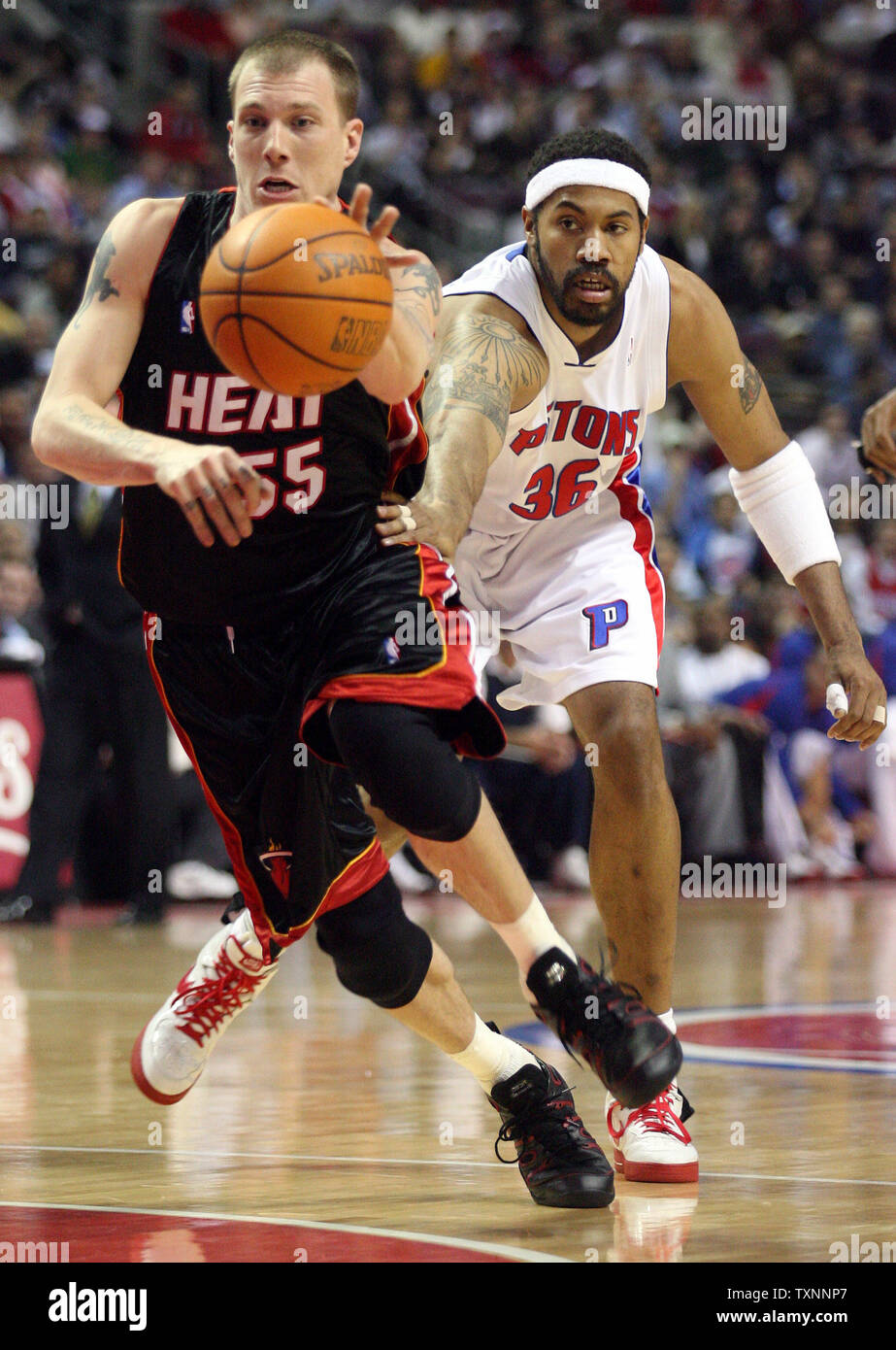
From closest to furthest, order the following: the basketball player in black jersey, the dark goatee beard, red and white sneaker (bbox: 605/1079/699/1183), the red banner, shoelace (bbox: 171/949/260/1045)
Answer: the basketball player in black jersey → red and white sneaker (bbox: 605/1079/699/1183) → shoelace (bbox: 171/949/260/1045) → the dark goatee beard → the red banner

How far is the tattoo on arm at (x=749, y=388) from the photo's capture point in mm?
4635

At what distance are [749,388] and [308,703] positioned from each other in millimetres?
1654

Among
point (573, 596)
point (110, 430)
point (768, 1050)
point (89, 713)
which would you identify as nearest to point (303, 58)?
point (110, 430)

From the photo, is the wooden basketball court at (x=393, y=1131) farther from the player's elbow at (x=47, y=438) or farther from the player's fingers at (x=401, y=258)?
the player's fingers at (x=401, y=258)

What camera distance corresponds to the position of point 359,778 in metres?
3.38

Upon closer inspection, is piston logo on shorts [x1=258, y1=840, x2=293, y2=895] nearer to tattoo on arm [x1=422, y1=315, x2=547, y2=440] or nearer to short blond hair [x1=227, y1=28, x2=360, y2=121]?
tattoo on arm [x1=422, y1=315, x2=547, y2=440]

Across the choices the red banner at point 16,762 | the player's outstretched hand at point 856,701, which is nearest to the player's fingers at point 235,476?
the player's outstretched hand at point 856,701

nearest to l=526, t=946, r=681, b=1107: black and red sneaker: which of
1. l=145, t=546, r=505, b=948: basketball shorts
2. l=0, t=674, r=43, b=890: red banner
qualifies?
l=145, t=546, r=505, b=948: basketball shorts

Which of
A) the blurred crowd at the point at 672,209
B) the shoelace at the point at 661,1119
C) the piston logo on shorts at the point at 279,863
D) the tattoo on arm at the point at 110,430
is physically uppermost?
the blurred crowd at the point at 672,209

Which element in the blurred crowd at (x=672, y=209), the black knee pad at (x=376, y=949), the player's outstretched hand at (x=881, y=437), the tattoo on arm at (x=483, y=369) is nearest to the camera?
the black knee pad at (x=376, y=949)

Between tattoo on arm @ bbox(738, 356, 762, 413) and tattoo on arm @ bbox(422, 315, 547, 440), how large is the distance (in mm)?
523

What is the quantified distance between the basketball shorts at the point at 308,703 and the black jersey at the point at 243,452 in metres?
0.06

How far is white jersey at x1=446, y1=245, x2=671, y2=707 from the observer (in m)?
4.44
